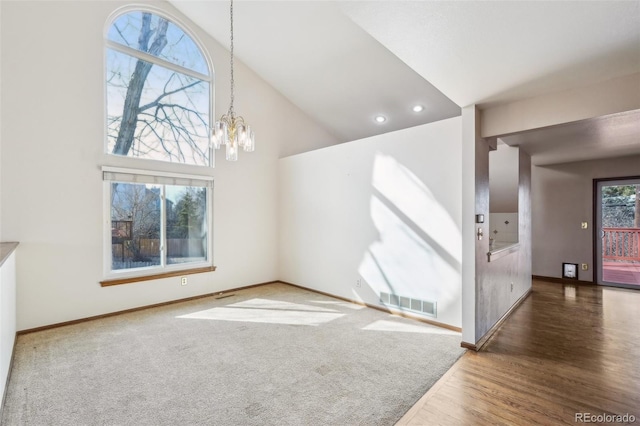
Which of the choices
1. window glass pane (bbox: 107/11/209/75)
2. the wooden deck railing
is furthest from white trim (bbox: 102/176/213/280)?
the wooden deck railing

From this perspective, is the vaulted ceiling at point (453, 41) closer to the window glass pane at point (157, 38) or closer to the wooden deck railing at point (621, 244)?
the window glass pane at point (157, 38)

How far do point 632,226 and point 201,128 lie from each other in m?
8.08

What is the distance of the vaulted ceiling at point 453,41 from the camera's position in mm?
1755

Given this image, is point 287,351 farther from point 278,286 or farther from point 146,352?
point 278,286

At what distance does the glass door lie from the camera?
17.8 ft

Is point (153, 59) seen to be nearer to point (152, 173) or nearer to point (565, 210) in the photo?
point (152, 173)

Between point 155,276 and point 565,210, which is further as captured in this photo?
point 565,210

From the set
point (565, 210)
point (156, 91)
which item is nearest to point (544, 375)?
point (565, 210)

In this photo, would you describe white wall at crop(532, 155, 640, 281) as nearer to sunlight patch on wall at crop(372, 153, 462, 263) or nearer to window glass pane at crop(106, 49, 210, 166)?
sunlight patch on wall at crop(372, 153, 462, 263)

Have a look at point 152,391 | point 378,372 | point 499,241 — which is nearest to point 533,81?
point 378,372

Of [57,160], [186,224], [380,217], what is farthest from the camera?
[186,224]

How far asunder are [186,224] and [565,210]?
7156 millimetres

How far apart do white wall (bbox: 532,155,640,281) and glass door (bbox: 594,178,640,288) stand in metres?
0.13

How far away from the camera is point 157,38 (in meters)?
4.65
